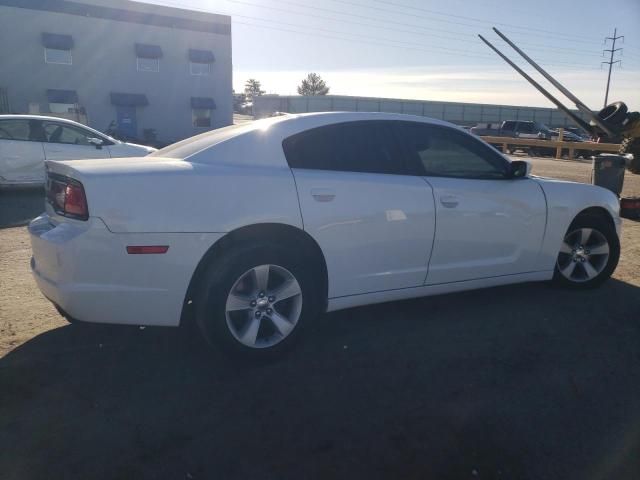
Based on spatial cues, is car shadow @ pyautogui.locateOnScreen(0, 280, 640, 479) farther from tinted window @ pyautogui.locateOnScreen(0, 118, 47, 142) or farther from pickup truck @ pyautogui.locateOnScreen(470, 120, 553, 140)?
pickup truck @ pyautogui.locateOnScreen(470, 120, 553, 140)

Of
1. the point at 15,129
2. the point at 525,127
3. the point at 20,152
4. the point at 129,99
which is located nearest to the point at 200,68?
the point at 129,99

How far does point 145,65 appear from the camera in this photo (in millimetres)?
30500

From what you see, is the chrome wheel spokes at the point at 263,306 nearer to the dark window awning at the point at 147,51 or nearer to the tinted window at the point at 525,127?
the dark window awning at the point at 147,51

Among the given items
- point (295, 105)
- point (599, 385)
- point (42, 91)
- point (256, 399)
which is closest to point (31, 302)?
point (256, 399)

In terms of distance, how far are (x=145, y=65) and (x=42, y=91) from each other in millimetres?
5703

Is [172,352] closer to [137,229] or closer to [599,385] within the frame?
[137,229]

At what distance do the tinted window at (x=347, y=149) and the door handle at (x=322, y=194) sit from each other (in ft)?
0.65

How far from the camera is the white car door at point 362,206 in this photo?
349 centimetres

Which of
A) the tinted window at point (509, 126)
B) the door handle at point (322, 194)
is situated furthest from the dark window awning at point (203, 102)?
the door handle at point (322, 194)

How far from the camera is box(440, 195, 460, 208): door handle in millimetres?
3898

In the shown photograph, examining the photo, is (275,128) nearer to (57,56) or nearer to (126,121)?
(126,121)

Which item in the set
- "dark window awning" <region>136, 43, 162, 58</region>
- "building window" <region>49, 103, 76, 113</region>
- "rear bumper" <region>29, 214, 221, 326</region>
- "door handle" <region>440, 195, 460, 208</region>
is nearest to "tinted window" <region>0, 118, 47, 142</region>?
"rear bumper" <region>29, 214, 221, 326</region>

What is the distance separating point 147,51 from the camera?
98.5ft

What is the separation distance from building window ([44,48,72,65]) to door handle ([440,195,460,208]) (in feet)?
98.1
